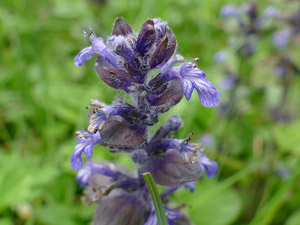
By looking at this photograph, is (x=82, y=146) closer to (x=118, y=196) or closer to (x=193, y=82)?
(x=118, y=196)

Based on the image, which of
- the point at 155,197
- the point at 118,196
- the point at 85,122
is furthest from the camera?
the point at 85,122

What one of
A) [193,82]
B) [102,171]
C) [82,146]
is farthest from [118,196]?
[193,82]

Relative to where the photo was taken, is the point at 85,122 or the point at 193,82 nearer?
the point at 193,82

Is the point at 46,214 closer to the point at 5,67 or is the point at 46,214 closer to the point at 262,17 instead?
the point at 5,67

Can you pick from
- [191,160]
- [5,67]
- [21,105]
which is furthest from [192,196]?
[5,67]

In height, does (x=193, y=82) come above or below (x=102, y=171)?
above

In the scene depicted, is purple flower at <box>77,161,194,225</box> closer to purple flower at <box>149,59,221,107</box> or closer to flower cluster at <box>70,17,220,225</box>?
flower cluster at <box>70,17,220,225</box>

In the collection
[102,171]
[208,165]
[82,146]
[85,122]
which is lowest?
[208,165]
